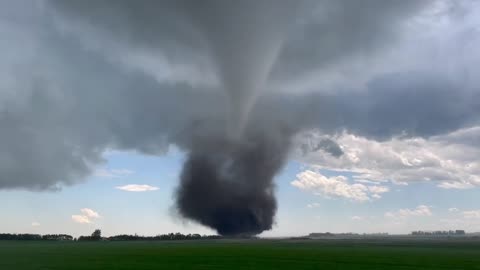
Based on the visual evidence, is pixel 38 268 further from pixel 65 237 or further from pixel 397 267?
pixel 65 237

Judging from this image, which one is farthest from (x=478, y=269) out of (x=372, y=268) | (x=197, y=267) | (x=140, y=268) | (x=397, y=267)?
Result: (x=140, y=268)

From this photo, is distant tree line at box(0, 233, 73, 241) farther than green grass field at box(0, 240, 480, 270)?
Yes

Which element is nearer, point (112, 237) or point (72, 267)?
point (72, 267)

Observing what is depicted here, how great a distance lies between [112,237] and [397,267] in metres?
159

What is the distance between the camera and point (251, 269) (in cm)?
4391

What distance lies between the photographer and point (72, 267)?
45.3m

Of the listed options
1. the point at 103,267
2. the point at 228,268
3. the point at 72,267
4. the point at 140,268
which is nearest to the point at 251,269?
the point at 228,268

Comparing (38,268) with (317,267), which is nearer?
(38,268)

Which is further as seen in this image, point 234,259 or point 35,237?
point 35,237

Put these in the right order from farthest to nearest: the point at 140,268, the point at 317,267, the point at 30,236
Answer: the point at 30,236, the point at 317,267, the point at 140,268

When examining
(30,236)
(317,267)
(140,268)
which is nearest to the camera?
(140,268)

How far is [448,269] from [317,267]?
12635 mm

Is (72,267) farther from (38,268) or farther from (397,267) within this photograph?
(397,267)

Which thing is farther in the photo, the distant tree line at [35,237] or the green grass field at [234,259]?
the distant tree line at [35,237]
